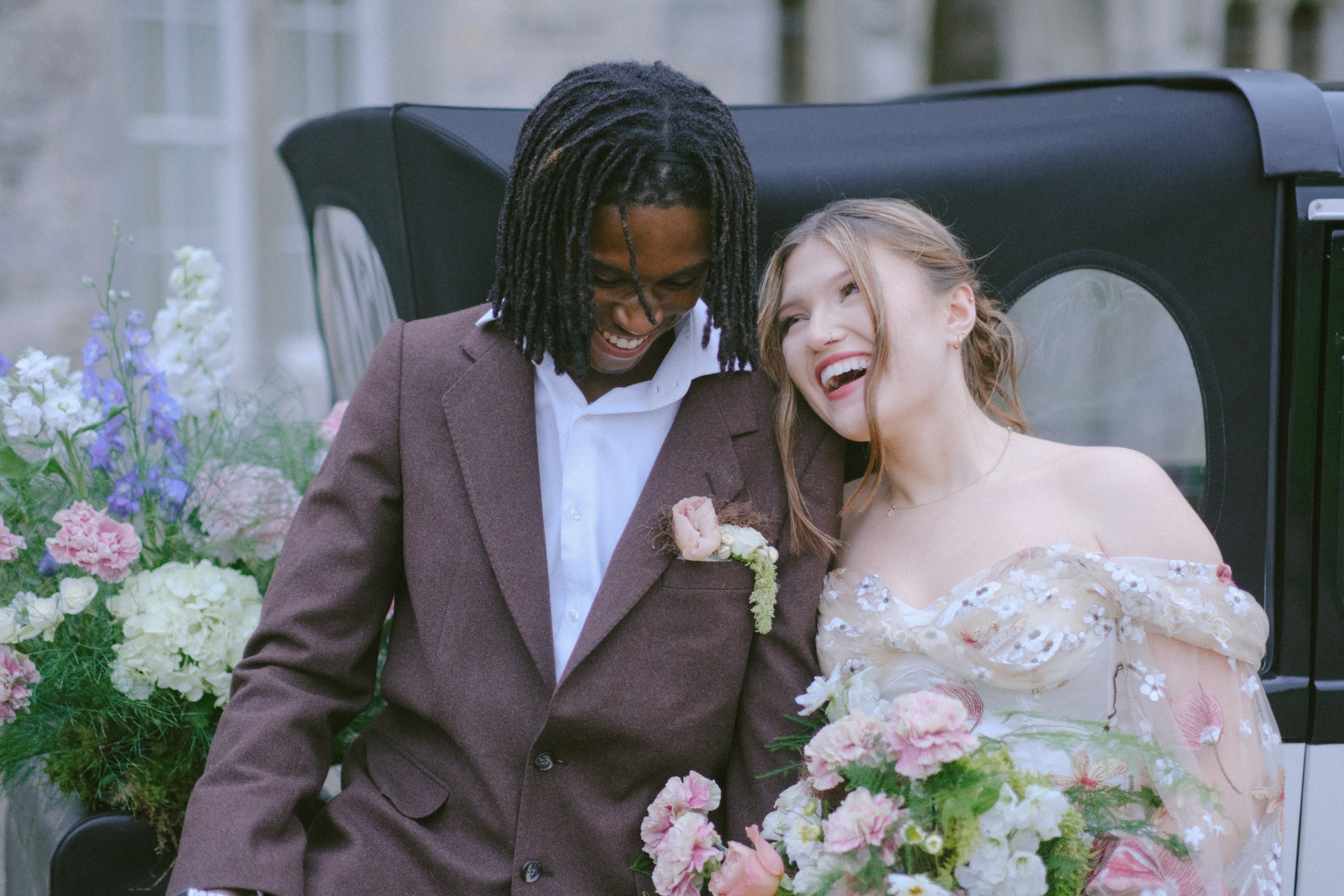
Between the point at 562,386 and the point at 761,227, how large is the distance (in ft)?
1.70

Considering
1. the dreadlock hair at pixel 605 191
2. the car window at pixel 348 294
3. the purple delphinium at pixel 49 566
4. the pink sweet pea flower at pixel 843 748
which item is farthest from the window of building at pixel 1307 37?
the purple delphinium at pixel 49 566

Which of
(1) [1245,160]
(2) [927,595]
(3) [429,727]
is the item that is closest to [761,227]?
→ (2) [927,595]

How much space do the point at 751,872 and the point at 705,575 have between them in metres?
0.47

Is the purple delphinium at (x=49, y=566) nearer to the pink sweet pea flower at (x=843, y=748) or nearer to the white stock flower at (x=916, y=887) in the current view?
the pink sweet pea flower at (x=843, y=748)

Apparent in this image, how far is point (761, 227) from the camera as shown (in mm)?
2303

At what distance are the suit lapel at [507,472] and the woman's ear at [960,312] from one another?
743mm

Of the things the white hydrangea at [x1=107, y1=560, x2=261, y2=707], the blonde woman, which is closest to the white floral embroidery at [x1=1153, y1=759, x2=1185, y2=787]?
the blonde woman

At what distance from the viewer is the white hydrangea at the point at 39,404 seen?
90.0 inches

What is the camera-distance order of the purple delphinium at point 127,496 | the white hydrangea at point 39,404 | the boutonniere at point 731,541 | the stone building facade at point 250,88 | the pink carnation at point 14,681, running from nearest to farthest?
the boutonniere at point 731,541 < the pink carnation at point 14,681 < the white hydrangea at point 39,404 < the purple delphinium at point 127,496 < the stone building facade at point 250,88

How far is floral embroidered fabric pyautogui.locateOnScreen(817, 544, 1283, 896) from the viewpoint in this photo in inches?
75.6

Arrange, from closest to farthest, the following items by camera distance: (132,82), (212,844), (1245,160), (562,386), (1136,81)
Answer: (212,844) → (562,386) → (1245,160) → (1136,81) → (132,82)

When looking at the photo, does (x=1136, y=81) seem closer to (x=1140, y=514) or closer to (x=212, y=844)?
(x=1140, y=514)

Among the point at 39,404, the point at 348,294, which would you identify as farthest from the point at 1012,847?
the point at 348,294

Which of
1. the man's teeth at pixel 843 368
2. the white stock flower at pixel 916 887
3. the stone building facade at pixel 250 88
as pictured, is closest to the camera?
the white stock flower at pixel 916 887
